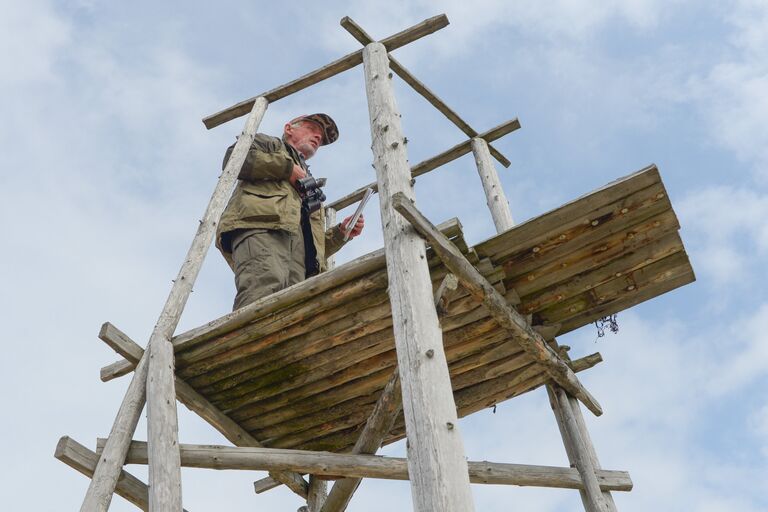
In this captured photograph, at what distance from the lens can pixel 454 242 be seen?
516cm

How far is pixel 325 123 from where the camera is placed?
25.6 feet

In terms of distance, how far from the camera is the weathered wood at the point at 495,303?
195 inches

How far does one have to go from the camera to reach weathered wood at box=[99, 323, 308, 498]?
17.4ft

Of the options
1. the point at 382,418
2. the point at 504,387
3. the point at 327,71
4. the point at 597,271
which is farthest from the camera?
the point at 327,71

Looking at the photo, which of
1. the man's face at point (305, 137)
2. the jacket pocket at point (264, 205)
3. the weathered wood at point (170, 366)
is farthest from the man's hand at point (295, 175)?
the man's face at point (305, 137)

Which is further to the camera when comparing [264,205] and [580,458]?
[264,205]

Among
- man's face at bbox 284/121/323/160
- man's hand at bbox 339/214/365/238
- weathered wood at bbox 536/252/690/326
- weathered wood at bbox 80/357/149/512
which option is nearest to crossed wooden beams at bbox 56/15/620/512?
weathered wood at bbox 80/357/149/512

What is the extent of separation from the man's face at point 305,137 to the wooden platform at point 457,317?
2.54m

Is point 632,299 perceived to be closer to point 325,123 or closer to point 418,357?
point 418,357

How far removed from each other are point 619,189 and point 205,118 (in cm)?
411

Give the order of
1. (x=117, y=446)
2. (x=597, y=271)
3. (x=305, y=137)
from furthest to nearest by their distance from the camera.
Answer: (x=305, y=137)
(x=597, y=271)
(x=117, y=446)

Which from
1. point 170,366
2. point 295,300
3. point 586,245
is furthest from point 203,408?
point 586,245

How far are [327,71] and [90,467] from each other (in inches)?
153

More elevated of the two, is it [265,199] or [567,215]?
[265,199]
